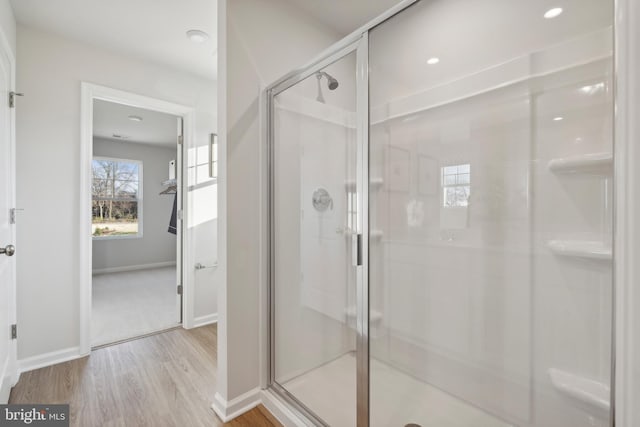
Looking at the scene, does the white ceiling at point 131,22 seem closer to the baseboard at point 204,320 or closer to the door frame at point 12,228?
the door frame at point 12,228

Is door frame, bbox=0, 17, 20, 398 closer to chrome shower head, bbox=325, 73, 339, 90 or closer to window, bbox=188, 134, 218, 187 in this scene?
window, bbox=188, 134, 218, 187

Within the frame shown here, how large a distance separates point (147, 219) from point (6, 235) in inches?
172

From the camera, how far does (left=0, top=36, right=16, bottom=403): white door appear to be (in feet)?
5.38

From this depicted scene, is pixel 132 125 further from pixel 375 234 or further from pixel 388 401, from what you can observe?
pixel 388 401

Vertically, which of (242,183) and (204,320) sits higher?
(242,183)

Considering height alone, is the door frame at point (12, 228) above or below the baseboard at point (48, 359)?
above

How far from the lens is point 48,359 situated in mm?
2172

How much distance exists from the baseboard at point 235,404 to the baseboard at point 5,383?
1.08 meters

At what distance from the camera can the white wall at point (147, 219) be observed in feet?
17.5

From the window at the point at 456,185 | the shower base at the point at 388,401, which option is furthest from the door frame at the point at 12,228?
the window at the point at 456,185

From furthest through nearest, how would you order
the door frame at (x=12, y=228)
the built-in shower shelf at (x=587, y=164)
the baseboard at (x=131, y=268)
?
the baseboard at (x=131, y=268), the door frame at (x=12, y=228), the built-in shower shelf at (x=587, y=164)

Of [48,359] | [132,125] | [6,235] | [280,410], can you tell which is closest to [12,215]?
[6,235]

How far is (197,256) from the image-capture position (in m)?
2.94

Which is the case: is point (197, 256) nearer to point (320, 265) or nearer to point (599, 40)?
point (320, 265)
